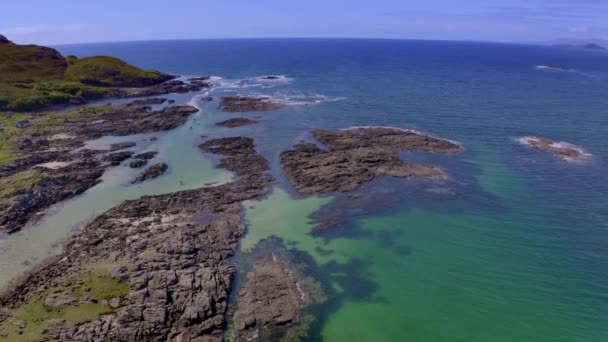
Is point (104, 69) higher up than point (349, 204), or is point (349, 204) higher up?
point (104, 69)

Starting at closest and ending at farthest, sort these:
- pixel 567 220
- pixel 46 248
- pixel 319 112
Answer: pixel 46 248, pixel 567 220, pixel 319 112

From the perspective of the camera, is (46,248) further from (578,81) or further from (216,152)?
(578,81)

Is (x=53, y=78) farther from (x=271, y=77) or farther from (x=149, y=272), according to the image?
(x=149, y=272)

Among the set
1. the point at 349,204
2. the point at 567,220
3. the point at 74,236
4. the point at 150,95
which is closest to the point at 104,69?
the point at 150,95

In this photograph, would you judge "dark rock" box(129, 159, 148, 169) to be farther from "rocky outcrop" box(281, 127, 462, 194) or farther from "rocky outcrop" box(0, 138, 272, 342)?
"rocky outcrop" box(281, 127, 462, 194)

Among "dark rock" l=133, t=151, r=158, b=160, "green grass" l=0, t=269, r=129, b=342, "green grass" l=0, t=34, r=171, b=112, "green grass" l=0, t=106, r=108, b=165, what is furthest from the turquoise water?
"green grass" l=0, t=34, r=171, b=112

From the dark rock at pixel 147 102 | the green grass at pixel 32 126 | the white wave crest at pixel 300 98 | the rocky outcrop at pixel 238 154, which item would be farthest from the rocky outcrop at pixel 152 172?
the white wave crest at pixel 300 98

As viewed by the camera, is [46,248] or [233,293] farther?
[46,248]
